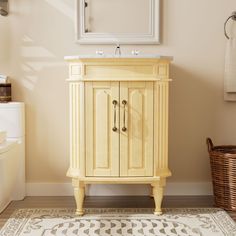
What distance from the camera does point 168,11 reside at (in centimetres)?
292

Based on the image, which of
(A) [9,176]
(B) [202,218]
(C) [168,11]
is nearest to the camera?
(B) [202,218]

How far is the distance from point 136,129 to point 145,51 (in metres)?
0.72

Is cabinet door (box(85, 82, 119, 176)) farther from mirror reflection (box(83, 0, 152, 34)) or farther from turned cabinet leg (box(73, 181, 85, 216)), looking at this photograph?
mirror reflection (box(83, 0, 152, 34))

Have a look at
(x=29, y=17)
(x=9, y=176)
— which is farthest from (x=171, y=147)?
(x=29, y=17)

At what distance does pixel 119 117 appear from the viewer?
2.49 m

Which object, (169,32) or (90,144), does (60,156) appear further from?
(169,32)

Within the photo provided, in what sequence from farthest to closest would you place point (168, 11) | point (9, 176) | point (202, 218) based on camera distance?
point (168, 11) < point (9, 176) < point (202, 218)

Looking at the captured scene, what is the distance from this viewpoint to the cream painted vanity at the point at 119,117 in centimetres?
247

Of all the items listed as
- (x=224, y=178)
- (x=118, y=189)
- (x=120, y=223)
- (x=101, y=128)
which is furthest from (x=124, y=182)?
(x=224, y=178)

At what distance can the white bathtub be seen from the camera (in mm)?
2508

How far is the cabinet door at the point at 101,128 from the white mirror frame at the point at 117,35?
555 millimetres

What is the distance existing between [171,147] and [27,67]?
4.00 ft

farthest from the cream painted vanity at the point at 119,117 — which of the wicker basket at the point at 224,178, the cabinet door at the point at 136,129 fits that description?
the wicker basket at the point at 224,178

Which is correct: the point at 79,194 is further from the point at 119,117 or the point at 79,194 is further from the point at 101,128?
the point at 119,117
